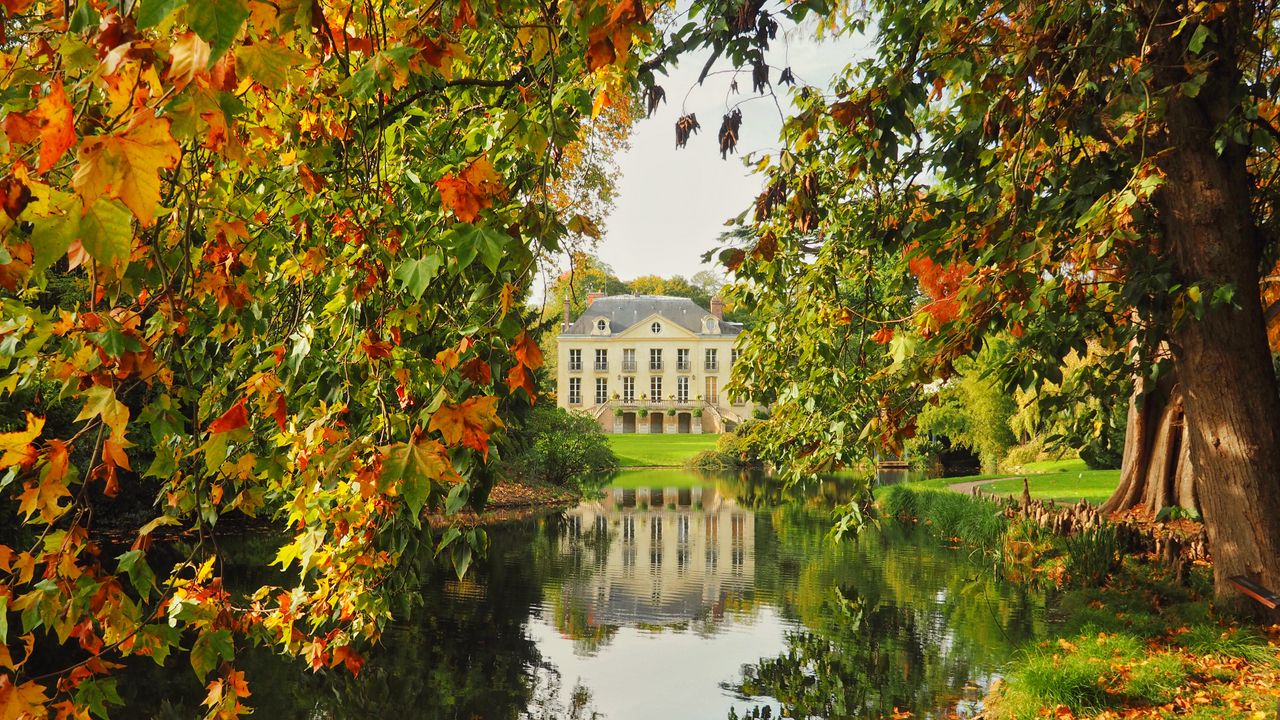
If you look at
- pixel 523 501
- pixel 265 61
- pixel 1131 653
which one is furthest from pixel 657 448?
pixel 265 61

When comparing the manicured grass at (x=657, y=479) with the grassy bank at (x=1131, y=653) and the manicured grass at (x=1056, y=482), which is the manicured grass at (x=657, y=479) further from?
the grassy bank at (x=1131, y=653)

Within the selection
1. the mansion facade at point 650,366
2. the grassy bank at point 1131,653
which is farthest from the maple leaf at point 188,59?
the mansion facade at point 650,366

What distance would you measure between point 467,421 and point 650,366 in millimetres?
51867

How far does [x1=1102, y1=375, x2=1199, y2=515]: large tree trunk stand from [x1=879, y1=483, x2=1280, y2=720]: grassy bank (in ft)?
7.00

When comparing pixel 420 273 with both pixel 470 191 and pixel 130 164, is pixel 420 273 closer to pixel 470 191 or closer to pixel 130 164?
pixel 470 191

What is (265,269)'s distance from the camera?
2.90 meters

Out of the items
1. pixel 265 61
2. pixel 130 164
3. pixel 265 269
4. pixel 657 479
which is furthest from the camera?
pixel 657 479

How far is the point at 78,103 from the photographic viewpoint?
1511mm

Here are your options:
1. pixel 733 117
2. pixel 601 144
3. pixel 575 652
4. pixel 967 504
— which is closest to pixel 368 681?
pixel 575 652

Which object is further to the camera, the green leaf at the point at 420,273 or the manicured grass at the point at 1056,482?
the manicured grass at the point at 1056,482

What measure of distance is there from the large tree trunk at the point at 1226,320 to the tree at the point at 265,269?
11.9ft

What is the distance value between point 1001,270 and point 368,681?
591cm

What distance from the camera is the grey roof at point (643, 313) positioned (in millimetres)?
53250

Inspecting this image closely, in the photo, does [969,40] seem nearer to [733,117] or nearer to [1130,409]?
[733,117]
